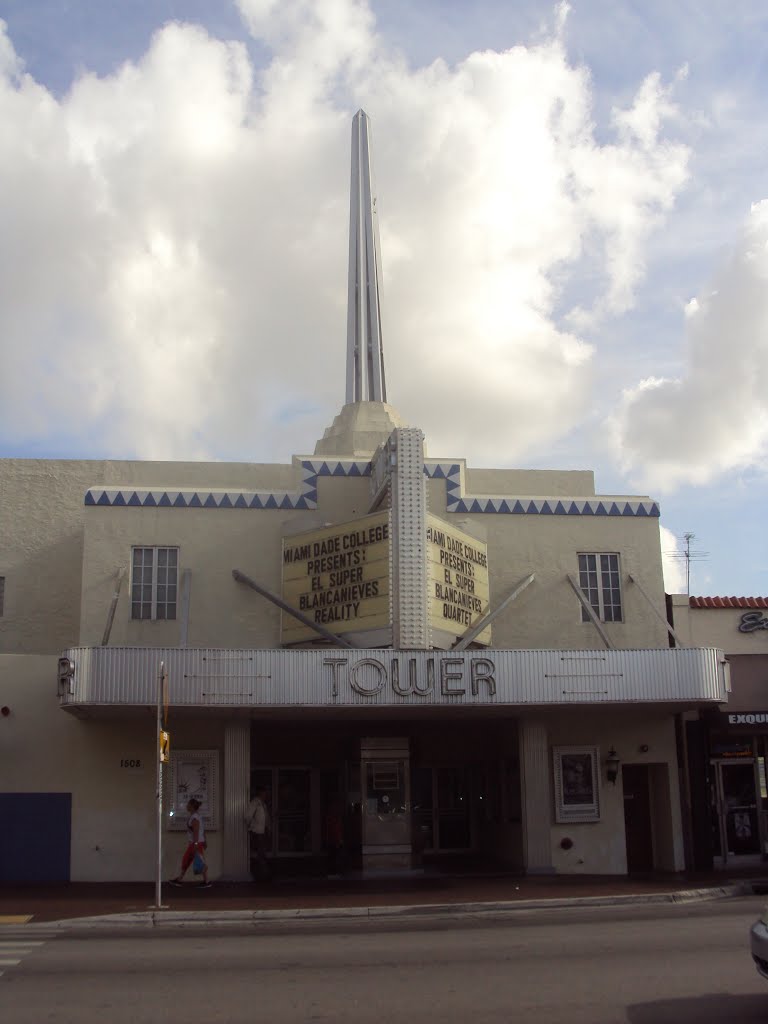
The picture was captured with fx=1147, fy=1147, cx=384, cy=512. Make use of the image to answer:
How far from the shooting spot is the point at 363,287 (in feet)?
99.8

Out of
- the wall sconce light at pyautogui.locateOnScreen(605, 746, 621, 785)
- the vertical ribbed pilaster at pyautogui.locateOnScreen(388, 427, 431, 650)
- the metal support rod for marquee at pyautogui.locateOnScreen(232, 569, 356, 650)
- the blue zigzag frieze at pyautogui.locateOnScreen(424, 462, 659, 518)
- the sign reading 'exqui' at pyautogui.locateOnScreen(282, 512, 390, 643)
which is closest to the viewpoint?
the vertical ribbed pilaster at pyautogui.locateOnScreen(388, 427, 431, 650)

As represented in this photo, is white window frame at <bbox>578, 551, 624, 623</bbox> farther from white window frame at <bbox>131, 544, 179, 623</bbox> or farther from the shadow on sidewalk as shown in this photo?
white window frame at <bbox>131, 544, 179, 623</bbox>

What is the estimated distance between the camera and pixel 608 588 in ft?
85.5

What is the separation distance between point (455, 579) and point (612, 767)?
5.32 m

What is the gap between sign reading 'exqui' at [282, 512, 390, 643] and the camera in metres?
21.7

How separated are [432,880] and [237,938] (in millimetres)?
7699

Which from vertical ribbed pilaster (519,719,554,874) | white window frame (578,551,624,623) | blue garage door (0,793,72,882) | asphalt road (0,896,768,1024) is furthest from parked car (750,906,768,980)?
white window frame (578,551,624,623)

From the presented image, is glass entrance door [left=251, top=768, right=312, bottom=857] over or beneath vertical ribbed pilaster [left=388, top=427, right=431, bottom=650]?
beneath

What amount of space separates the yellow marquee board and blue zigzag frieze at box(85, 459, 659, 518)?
1459 millimetres

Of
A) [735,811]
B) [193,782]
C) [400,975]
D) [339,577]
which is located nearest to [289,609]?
[339,577]

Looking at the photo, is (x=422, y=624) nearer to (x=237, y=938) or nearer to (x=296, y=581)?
(x=296, y=581)

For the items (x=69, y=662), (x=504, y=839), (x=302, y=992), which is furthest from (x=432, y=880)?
(x=302, y=992)

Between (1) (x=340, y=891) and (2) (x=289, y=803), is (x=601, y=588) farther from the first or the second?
(1) (x=340, y=891)

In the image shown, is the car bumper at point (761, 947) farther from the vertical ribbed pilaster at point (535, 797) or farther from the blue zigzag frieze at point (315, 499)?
the blue zigzag frieze at point (315, 499)
